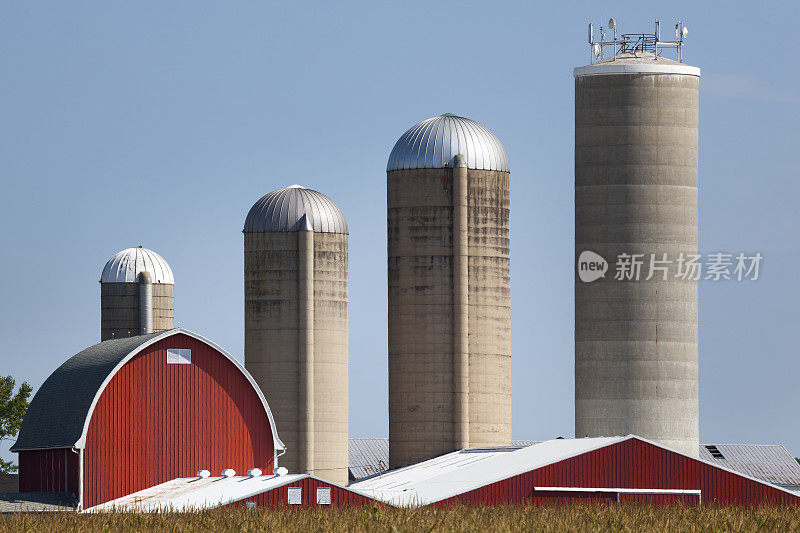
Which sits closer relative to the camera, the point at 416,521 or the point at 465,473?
the point at 416,521

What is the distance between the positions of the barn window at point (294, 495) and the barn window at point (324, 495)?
501mm

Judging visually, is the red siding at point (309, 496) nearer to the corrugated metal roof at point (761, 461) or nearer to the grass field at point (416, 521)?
the grass field at point (416, 521)

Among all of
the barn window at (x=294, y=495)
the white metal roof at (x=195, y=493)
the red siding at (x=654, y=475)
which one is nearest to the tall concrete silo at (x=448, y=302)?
the white metal roof at (x=195, y=493)

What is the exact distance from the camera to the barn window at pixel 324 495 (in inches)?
1769

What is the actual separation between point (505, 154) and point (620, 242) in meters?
7.61

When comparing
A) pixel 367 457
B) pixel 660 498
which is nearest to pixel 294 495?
pixel 660 498

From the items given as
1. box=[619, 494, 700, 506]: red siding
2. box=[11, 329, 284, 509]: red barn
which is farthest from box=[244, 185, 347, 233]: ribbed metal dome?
box=[619, 494, 700, 506]: red siding

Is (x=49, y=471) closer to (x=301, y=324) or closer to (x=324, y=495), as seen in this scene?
(x=324, y=495)

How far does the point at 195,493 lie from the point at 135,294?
29.7 m

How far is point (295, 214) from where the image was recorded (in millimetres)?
71562

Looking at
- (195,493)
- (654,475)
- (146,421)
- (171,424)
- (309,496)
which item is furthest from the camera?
(171,424)

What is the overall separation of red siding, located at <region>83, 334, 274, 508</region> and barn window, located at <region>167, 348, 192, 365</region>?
118 millimetres

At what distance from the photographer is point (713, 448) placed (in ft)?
294

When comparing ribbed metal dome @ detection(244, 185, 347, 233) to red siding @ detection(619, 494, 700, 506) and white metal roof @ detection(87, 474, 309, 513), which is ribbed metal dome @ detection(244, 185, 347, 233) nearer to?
white metal roof @ detection(87, 474, 309, 513)
